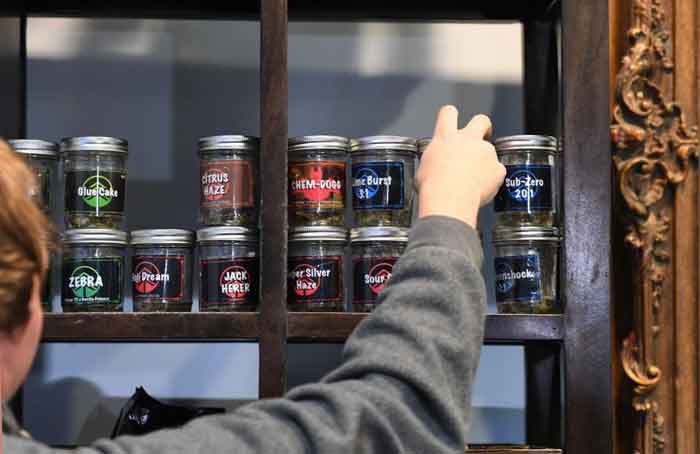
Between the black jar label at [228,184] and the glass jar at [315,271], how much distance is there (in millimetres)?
82

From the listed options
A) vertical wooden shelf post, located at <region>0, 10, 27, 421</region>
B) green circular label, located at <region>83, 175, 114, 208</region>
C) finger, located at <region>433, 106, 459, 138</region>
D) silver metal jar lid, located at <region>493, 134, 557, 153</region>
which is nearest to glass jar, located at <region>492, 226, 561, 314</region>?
silver metal jar lid, located at <region>493, 134, 557, 153</region>

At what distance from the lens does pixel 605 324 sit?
124 cm

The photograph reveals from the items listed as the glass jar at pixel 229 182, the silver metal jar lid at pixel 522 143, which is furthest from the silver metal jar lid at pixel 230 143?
the silver metal jar lid at pixel 522 143

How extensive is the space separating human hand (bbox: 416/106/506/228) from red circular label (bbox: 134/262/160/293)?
18.2 inches

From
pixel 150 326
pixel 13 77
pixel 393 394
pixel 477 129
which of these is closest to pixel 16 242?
pixel 393 394

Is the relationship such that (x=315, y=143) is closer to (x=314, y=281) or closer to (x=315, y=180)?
(x=315, y=180)

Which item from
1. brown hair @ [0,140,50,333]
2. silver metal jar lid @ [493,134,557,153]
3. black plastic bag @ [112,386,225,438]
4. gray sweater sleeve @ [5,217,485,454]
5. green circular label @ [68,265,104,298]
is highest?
silver metal jar lid @ [493,134,557,153]

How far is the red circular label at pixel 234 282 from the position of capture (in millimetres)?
1259

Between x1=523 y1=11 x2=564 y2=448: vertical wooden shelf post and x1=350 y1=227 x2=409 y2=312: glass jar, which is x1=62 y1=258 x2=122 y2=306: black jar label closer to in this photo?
x1=350 y1=227 x2=409 y2=312: glass jar

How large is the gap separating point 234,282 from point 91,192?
0.22 metres

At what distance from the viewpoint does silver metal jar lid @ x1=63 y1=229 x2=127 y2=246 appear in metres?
1.27

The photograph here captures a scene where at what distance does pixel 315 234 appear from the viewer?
1.27 metres

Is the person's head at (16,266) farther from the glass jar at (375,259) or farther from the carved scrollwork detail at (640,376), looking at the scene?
the carved scrollwork detail at (640,376)

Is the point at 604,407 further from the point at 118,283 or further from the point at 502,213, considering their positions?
the point at 118,283
